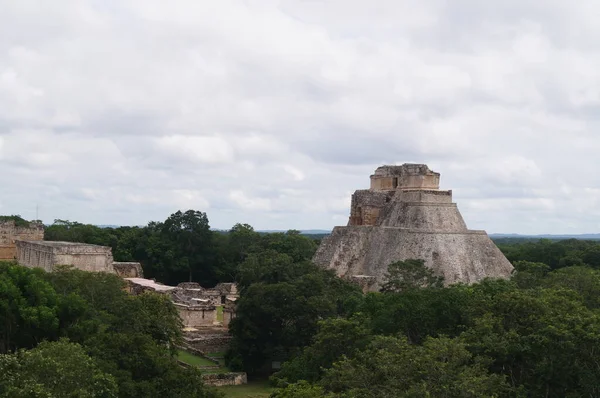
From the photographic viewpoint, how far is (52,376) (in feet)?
40.8

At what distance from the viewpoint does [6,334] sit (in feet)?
60.3

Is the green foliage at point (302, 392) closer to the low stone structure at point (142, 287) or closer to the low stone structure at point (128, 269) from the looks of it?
the low stone structure at point (142, 287)

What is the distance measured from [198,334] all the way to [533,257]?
29.5 m

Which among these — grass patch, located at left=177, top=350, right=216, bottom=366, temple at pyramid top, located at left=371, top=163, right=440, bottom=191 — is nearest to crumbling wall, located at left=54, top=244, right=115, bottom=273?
grass patch, located at left=177, top=350, right=216, bottom=366

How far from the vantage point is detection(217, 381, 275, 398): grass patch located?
844 inches

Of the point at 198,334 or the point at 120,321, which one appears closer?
the point at 120,321

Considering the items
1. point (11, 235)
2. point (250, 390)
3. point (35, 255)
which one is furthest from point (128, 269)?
point (250, 390)

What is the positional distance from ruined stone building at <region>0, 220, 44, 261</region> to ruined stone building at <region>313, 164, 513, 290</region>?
19.3 m

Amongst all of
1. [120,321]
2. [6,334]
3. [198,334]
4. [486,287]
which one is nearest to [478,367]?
[486,287]

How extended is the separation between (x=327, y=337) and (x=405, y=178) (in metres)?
14.8

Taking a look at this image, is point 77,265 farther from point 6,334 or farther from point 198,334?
point 6,334

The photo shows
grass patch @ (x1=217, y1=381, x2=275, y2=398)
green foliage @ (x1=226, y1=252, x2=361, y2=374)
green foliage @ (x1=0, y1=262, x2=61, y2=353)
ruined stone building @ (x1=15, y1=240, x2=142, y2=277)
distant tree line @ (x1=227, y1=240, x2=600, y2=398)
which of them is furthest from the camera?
ruined stone building @ (x1=15, y1=240, x2=142, y2=277)

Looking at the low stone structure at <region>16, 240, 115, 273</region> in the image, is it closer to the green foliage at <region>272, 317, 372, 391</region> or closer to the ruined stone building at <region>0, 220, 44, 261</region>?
the ruined stone building at <region>0, 220, 44, 261</region>

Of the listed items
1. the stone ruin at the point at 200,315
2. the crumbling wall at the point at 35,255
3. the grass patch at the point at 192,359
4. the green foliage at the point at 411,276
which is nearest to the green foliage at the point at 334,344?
the green foliage at the point at 411,276
